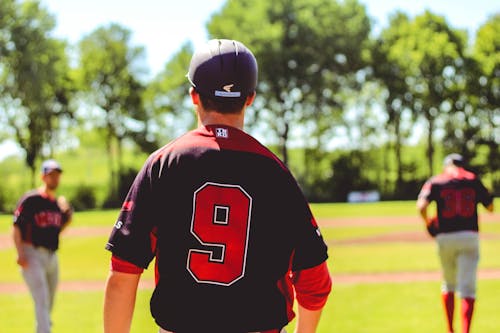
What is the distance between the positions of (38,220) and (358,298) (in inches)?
227

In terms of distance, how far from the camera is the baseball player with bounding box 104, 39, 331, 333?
254 cm

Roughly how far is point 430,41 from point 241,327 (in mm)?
59853

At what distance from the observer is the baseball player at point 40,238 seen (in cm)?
774

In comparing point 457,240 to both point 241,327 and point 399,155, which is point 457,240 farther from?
point 399,155

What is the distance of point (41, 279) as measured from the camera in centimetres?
777

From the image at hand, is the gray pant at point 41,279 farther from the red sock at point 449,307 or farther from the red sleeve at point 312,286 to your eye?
the red sleeve at point 312,286

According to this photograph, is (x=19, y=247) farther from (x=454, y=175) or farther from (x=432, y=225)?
(x=454, y=175)

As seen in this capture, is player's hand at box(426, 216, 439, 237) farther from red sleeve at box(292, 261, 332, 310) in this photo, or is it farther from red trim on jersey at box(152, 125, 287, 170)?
red trim on jersey at box(152, 125, 287, 170)

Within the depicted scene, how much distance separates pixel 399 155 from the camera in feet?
202

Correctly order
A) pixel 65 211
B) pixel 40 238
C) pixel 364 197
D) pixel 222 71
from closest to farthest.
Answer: pixel 222 71 < pixel 40 238 < pixel 65 211 < pixel 364 197

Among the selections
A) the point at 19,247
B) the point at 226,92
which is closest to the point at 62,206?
the point at 19,247

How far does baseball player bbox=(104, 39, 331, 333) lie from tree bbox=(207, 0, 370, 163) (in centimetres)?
5548

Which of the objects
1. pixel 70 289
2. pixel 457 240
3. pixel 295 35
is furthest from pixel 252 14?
pixel 457 240

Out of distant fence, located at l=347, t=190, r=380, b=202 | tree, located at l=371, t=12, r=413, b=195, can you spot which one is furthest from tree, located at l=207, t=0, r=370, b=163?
distant fence, located at l=347, t=190, r=380, b=202
